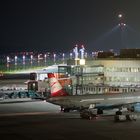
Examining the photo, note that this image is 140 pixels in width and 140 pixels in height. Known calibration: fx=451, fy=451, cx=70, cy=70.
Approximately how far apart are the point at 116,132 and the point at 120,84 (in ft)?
195

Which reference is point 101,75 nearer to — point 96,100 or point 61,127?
point 96,100

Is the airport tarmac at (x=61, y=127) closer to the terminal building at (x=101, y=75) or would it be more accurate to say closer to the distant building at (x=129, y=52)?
the terminal building at (x=101, y=75)

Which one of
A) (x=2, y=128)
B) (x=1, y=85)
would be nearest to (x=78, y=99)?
(x=2, y=128)

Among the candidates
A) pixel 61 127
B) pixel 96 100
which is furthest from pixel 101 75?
pixel 61 127

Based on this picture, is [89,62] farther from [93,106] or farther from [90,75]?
[93,106]

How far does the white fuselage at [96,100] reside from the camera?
225ft

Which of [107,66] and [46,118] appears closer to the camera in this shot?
[46,118]

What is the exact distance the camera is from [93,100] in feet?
228

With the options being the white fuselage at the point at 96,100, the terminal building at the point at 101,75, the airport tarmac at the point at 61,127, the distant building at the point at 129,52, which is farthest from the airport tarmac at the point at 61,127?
the distant building at the point at 129,52

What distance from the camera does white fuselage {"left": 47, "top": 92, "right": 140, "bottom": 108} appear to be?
68688 mm

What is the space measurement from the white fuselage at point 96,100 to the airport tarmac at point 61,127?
6.59 feet

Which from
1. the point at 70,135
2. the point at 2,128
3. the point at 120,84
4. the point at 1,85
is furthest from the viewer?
the point at 1,85

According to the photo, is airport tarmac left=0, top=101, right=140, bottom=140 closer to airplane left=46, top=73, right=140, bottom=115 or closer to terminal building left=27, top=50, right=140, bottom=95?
airplane left=46, top=73, right=140, bottom=115

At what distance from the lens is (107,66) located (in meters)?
113
